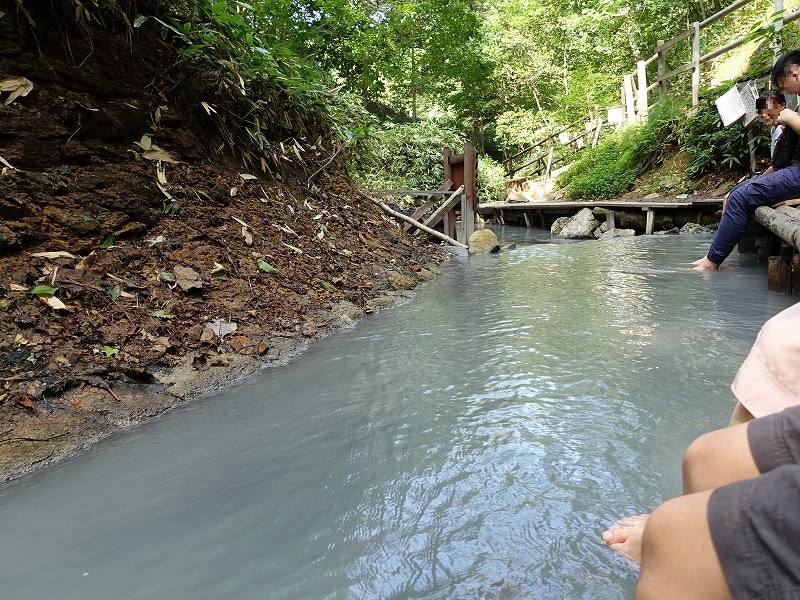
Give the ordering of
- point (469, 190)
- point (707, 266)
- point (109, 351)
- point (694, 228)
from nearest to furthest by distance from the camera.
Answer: point (109, 351)
point (707, 266)
point (469, 190)
point (694, 228)

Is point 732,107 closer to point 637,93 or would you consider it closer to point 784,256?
point 784,256

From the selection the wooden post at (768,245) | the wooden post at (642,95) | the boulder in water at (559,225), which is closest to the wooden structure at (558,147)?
the wooden post at (642,95)

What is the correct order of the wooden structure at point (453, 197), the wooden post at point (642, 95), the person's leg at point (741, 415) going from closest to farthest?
the person's leg at point (741, 415) → the wooden structure at point (453, 197) → the wooden post at point (642, 95)

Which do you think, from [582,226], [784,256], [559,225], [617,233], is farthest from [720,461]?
[559,225]

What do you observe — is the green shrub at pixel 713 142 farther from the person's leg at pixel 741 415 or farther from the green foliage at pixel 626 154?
the person's leg at pixel 741 415

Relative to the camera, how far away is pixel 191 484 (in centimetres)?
192

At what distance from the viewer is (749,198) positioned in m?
4.91

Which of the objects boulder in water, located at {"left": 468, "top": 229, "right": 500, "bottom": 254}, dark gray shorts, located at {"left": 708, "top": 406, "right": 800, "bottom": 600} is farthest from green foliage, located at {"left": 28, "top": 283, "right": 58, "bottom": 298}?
boulder in water, located at {"left": 468, "top": 229, "right": 500, "bottom": 254}

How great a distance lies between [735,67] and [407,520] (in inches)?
663

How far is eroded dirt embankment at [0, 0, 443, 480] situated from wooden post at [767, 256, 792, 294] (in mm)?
3253

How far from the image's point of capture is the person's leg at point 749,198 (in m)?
4.64

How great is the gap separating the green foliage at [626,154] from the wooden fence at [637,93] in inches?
30.1

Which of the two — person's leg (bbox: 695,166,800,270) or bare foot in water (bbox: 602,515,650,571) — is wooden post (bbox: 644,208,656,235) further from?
bare foot in water (bbox: 602,515,650,571)

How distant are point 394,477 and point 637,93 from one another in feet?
58.6
